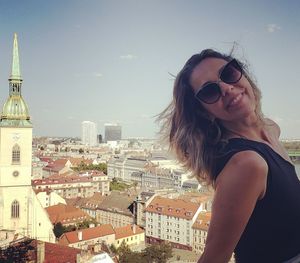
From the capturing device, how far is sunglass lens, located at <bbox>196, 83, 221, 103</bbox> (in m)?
0.37

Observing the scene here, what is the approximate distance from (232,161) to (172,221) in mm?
8323

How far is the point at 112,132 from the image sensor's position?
2058 inches

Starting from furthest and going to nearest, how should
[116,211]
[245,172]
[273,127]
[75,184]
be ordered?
[75,184] → [116,211] → [273,127] → [245,172]

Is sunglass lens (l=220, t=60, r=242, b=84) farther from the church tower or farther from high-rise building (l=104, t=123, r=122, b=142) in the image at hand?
high-rise building (l=104, t=123, r=122, b=142)

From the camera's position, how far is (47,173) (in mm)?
18375

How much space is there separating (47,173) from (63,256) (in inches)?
611

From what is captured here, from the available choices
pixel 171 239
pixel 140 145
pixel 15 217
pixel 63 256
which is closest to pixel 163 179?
pixel 171 239

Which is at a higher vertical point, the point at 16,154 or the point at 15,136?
the point at 15,136

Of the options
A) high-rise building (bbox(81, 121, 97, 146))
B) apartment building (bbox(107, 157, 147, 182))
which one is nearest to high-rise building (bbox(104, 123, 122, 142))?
high-rise building (bbox(81, 121, 97, 146))

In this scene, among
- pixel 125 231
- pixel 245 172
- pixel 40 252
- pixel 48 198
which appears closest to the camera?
pixel 245 172

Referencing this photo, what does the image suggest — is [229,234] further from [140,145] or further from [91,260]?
[140,145]

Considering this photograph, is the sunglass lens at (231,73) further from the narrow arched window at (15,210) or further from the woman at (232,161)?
the narrow arched window at (15,210)

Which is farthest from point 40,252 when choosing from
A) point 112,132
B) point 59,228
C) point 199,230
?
point 112,132

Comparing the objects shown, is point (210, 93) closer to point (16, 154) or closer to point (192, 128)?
point (192, 128)
